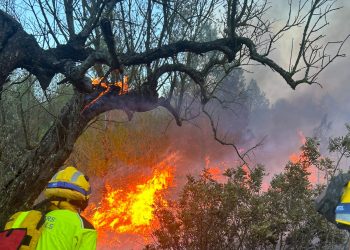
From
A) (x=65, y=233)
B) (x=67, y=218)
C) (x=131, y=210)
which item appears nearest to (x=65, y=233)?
(x=65, y=233)

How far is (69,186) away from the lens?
10.2ft

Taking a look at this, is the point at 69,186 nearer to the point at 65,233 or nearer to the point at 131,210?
the point at 65,233

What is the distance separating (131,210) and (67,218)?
35.9 feet

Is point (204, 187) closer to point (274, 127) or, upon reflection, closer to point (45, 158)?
point (45, 158)

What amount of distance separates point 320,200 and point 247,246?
217 inches

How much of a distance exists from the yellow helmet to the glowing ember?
8.70 metres

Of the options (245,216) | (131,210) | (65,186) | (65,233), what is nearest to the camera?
(65,233)

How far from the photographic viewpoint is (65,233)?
2953 millimetres

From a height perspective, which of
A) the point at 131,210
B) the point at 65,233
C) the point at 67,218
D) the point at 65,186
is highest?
the point at 131,210

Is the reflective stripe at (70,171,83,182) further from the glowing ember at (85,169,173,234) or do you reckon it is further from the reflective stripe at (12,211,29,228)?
the glowing ember at (85,169,173,234)

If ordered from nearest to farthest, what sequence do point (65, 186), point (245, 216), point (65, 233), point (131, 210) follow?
1. point (65, 233)
2. point (65, 186)
3. point (245, 216)
4. point (131, 210)

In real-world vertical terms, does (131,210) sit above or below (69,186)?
above

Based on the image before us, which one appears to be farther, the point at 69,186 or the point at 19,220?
the point at 69,186

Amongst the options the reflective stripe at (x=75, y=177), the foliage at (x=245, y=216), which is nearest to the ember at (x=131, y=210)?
the foliage at (x=245, y=216)
